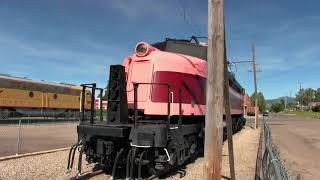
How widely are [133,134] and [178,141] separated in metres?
1.39

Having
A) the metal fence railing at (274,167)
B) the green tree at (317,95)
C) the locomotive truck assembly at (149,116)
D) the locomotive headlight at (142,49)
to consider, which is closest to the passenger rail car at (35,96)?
the locomotive truck assembly at (149,116)

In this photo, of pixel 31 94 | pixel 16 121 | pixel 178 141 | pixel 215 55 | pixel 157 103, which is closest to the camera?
pixel 215 55

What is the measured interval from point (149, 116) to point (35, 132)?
1494 cm

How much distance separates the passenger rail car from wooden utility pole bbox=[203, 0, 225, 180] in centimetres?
3032

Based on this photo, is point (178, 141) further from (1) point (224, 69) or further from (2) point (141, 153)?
(1) point (224, 69)

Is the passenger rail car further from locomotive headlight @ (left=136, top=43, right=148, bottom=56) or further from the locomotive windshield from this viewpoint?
locomotive headlight @ (left=136, top=43, right=148, bottom=56)

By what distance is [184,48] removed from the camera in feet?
41.1

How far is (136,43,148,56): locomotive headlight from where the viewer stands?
Answer: 10.7 m

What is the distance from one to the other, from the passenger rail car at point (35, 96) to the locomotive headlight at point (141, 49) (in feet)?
85.6

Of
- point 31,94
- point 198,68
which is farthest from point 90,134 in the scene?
point 31,94

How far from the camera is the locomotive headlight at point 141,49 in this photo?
35.2ft

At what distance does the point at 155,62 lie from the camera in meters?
10.6

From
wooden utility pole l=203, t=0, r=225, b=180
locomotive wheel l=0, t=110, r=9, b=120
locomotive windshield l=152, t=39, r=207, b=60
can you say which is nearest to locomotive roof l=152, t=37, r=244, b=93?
locomotive windshield l=152, t=39, r=207, b=60

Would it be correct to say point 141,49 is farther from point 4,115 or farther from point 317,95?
point 317,95
